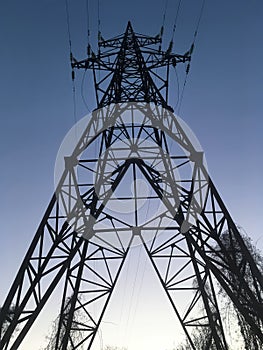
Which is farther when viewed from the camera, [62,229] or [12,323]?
[62,229]

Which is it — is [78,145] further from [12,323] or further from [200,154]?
Answer: [12,323]

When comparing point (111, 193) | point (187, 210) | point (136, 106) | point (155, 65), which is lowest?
A: point (187, 210)

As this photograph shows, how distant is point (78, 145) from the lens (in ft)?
38.8

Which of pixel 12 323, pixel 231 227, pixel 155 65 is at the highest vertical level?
pixel 155 65

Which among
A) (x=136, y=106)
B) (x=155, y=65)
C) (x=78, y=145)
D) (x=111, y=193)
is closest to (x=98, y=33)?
(x=155, y=65)

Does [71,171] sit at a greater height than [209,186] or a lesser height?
greater

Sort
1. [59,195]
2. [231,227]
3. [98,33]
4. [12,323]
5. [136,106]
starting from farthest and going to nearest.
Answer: [98,33] → [136,106] → [59,195] → [231,227] → [12,323]

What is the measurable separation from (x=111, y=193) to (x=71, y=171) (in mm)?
1650

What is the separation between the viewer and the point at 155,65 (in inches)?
557

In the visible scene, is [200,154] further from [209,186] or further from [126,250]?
[126,250]

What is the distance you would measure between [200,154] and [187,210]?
1.88m

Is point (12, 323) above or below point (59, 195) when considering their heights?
below

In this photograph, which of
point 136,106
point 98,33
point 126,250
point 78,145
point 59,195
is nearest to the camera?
point 59,195

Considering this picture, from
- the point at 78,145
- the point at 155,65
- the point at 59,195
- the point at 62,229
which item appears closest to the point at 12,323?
the point at 62,229
